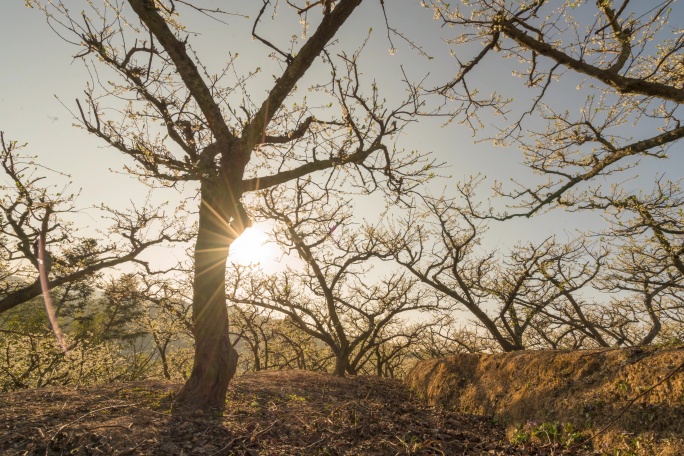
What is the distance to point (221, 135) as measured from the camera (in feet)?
18.7

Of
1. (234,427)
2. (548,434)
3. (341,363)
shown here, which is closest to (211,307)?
(234,427)

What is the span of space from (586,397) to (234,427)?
4.59 metres

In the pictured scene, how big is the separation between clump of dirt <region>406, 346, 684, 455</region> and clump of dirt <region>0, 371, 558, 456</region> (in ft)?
1.26

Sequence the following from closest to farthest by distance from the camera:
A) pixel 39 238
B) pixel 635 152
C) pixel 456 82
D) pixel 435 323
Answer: pixel 635 152 → pixel 456 82 → pixel 39 238 → pixel 435 323

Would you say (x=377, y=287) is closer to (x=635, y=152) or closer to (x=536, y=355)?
(x=536, y=355)

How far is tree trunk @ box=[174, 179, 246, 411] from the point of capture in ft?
17.5

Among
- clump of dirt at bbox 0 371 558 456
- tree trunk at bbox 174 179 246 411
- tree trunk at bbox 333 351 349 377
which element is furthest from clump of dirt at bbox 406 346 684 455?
tree trunk at bbox 333 351 349 377

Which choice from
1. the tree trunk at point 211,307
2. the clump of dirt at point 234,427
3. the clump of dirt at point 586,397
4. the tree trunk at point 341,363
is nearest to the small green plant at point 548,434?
the clump of dirt at point 586,397

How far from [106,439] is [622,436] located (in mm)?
5549

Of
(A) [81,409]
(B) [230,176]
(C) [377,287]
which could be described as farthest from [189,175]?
(C) [377,287]

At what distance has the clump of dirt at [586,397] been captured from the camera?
3230 mm

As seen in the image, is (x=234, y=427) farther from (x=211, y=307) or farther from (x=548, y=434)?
(x=548, y=434)

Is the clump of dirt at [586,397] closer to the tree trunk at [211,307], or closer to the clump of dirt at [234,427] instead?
the clump of dirt at [234,427]

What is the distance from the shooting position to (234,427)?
4.43 metres
